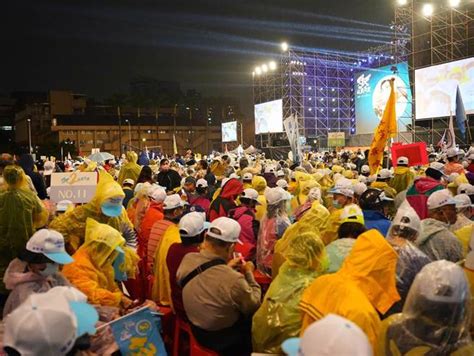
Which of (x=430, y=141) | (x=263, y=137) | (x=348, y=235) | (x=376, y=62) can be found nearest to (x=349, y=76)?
(x=376, y=62)

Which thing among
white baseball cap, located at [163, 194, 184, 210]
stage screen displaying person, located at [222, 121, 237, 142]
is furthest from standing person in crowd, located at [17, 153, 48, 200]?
stage screen displaying person, located at [222, 121, 237, 142]

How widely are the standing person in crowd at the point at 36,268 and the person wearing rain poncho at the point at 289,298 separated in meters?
1.34

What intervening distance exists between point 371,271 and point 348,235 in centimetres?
116

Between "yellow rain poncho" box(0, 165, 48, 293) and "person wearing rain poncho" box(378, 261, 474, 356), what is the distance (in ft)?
12.9

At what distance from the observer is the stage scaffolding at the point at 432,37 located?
25625 millimetres

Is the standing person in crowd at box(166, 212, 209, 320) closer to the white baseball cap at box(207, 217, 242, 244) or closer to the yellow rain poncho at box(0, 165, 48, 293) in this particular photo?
the white baseball cap at box(207, 217, 242, 244)

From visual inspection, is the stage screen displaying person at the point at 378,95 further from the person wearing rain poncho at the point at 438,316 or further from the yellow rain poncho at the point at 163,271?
the person wearing rain poncho at the point at 438,316

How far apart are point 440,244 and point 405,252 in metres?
1.01

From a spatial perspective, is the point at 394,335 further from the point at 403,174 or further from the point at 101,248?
the point at 403,174

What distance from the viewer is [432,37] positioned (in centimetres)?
2712

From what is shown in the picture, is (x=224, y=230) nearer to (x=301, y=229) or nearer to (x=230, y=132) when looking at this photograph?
(x=301, y=229)

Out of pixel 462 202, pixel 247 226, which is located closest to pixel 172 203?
pixel 247 226

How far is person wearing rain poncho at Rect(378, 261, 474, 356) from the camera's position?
7.07 ft

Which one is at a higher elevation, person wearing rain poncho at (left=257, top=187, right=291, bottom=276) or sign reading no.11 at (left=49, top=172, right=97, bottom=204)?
sign reading no.11 at (left=49, top=172, right=97, bottom=204)
